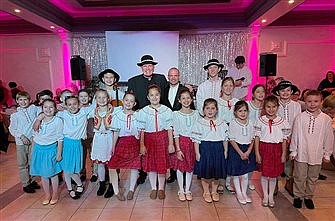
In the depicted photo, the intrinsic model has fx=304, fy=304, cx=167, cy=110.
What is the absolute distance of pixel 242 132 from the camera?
2.96 metres

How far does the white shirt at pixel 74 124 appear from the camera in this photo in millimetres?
3156

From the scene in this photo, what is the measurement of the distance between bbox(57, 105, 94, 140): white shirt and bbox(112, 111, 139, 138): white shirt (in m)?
0.36

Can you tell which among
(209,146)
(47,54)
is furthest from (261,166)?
(47,54)

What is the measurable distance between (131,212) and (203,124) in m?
1.10

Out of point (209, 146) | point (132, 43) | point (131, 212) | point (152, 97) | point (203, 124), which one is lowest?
point (131, 212)

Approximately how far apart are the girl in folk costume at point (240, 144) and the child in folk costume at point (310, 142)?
1.31ft

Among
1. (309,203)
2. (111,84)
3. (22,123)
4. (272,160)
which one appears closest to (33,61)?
(22,123)

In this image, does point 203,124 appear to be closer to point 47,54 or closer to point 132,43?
point 132,43

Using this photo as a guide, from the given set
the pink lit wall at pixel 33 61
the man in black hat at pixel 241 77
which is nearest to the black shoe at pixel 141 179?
the man in black hat at pixel 241 77

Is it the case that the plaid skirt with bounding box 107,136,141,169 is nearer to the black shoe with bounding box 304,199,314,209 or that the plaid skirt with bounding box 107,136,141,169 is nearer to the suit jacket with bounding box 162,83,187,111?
the suit jacket with bounding box 162,83,187,111

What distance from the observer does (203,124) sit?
3008 mm

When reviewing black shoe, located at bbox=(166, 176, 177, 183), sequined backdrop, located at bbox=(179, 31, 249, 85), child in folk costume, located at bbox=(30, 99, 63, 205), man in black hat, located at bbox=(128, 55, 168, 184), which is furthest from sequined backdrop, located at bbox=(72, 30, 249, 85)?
child in folk costume, located at bbox=(30, 99, 63, 205)

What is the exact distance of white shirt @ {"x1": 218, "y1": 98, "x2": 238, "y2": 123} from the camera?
314cm

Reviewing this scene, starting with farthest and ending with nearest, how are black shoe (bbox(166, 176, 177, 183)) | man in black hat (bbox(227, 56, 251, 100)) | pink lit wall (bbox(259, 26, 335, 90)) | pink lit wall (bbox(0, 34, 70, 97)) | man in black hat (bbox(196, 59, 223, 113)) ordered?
pink lit wall (bbox(0, 34, 70, 97)), pink lit wall (bbox(259, 26, 335, 90)), man in black hat (bbox(227, 56, 251, 100)), black shoe (bbox(166, 176, 177, 183)), man in black hat (bbox(196, 59, 223, 113))
